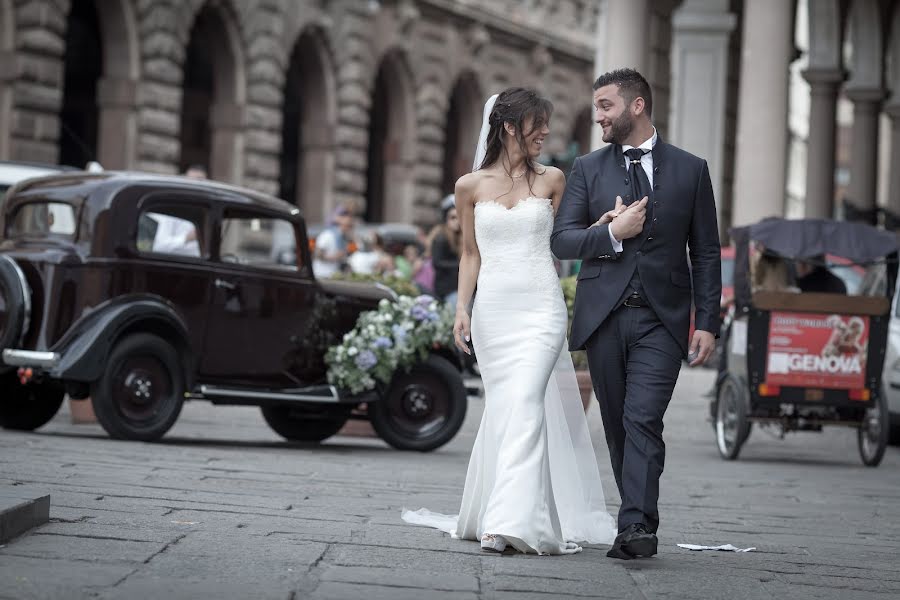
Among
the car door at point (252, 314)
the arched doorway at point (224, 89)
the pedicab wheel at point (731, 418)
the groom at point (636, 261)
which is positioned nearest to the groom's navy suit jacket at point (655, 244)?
the groom at point (636, 261)

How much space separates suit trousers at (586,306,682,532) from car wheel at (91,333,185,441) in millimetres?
4581

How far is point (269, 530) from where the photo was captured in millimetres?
7164

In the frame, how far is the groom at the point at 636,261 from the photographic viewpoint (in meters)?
6.93

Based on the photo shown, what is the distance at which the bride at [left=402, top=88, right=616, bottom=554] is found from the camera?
285 inches

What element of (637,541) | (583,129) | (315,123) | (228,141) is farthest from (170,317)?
(583,129)

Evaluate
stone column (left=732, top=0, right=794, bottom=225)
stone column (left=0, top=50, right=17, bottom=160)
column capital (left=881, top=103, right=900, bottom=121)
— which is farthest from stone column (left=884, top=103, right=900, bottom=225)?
stone column (left=0, top=50, right=17, bottom=160)

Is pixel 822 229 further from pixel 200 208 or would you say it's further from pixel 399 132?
pixel 399 132

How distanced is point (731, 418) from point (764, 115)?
27.4 ft

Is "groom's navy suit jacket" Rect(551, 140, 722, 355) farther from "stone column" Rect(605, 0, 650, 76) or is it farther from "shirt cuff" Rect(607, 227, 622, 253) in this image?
"stone column" Rect(605, 0, 650, 76)

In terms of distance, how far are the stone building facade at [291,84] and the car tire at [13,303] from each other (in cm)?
1540

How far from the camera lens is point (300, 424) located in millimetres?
12867

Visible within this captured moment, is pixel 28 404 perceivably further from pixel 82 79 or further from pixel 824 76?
pixel 82 79

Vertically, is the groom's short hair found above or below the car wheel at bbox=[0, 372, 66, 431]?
above

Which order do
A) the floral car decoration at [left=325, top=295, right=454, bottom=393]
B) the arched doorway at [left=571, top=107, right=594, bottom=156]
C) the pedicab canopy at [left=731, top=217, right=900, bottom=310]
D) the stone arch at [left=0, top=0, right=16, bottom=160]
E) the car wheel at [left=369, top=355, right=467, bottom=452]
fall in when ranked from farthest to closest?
the arched doorway at [left=571, top=107, right=594, bottom=156]
the stone arch at [left=0, top=0, right=16, bottom=160]
the pedicab canopy at [left=731, top=217, right=900, bottom=310]
the car wheel at [left=369, top=355, right=467, bottom=452]
the floral car decoration at [left=325, top=295, right=454, bottom=393]
